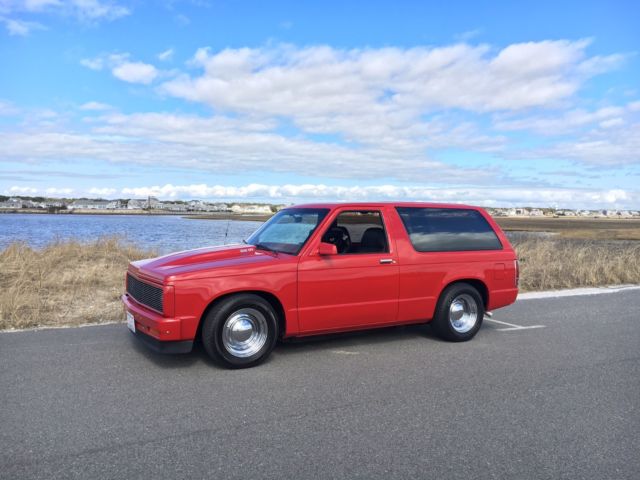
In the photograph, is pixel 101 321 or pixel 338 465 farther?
pixel 101 321

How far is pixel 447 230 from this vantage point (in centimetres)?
688

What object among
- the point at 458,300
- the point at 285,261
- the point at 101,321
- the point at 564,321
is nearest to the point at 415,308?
the point at 458,300

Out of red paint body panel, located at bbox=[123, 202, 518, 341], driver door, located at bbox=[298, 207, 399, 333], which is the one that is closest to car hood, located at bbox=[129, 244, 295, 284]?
red paint body panel, located at bbox=[123, 202, 518, 341]

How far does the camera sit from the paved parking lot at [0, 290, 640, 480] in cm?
342

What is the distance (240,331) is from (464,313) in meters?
3.08

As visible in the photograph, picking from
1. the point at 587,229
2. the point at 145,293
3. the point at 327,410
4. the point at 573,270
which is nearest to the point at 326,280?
the point at 327,410

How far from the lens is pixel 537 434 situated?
3.92 meters

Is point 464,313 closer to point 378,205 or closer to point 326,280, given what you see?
point 378,205

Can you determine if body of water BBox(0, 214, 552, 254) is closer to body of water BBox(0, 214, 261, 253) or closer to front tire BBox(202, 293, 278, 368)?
body of water BBox(0, 214, 261, 253)

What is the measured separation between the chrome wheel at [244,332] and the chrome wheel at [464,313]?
8.64 feet

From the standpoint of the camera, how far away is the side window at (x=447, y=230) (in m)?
6.63

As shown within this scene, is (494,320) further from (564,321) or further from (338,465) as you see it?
(338,465)

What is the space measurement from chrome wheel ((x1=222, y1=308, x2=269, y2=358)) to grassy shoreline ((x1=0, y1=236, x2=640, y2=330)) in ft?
10.6

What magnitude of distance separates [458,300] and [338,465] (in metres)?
3.87
